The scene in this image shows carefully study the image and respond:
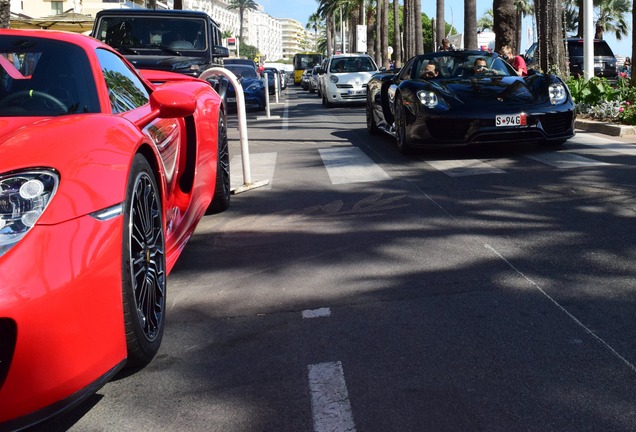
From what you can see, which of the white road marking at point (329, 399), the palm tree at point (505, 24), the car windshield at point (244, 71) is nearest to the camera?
the white road marking at point (329, 399)

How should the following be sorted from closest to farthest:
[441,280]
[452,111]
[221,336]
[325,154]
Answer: [221,336] → [441,280] → [452,111] → [325,154]

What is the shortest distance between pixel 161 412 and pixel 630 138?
9233 millimetres

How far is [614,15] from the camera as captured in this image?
6744cm

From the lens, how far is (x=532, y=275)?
173 inches

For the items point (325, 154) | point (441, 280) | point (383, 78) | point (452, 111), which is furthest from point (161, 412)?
point (383, 78)

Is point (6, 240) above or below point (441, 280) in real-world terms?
above

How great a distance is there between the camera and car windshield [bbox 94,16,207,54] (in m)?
12.5

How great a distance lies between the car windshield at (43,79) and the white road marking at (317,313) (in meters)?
1.33

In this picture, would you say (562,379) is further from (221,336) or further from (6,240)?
(6,240)

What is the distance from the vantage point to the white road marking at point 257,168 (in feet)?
28.5

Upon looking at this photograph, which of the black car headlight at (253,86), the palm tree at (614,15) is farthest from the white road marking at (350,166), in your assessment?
the palm tree at (614,15)

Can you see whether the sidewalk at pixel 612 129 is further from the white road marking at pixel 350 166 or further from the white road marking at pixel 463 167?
the white road marking at pixel 350 166

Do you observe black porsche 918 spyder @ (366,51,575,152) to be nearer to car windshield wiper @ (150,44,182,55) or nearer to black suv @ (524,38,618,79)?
car windshield wiper @ (150,44,182,55)

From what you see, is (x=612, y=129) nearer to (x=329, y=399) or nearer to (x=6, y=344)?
(x=329, y=399)
